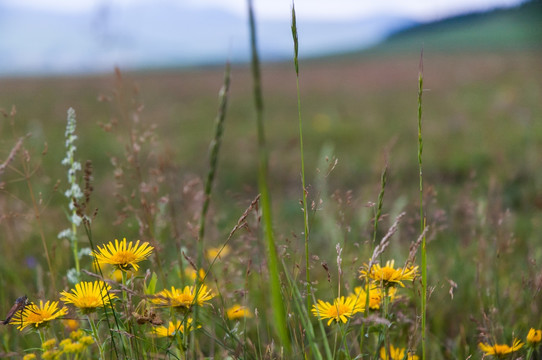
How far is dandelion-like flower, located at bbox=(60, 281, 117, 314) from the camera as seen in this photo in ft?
3.60

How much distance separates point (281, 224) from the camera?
3.61 meters

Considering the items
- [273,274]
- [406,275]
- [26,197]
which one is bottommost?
[26,197]

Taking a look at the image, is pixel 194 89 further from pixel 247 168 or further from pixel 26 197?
pixel 26 197

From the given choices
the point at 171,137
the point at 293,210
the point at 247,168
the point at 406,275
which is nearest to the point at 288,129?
the point at 171,137

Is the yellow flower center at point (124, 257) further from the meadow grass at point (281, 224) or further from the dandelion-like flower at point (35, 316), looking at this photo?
the dandelion-like flower at point (35, 316)

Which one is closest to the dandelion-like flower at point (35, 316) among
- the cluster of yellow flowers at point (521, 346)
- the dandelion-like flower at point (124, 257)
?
the dandelion-like flower at point (124, 257)

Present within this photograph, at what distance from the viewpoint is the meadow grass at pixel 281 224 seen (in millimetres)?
1170

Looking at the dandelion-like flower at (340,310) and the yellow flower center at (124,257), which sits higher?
the yellow flower center at (124,257)

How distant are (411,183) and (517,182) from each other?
3.34 feet

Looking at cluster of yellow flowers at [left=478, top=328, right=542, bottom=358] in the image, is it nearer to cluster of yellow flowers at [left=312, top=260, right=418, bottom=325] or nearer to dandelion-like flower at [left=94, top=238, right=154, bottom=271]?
cluster of yellow flowers at [left=312, top=260, right=418, bottom=325]

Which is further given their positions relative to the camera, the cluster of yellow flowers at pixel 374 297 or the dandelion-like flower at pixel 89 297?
the cluster of yellow flowers at pixel 374 297

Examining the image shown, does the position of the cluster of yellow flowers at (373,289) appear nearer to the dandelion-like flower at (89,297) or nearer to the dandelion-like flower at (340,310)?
the dandelion-like flower at (340,310)

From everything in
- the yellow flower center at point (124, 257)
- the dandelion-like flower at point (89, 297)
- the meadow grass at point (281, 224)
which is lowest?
the meadow grass at point (281, 224)

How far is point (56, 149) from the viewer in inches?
304
